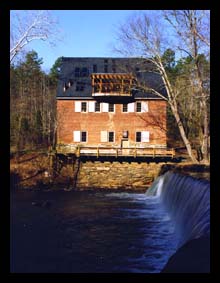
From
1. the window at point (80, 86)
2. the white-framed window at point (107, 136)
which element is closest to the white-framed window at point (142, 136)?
the white-framed window at point (107, 136)

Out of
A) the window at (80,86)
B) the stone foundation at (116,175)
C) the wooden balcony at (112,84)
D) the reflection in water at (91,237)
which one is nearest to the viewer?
the reflection in water at (91,237)

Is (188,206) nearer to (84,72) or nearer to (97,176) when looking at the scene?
(97,176)

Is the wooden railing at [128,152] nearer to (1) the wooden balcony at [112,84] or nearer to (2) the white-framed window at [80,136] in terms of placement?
(2) the white-framed window at [80,136]

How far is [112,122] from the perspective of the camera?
3484 centimetres

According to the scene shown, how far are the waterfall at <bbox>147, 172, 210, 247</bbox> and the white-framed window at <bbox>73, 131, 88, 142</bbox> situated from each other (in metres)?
16.3

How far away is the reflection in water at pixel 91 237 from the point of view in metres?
9.29

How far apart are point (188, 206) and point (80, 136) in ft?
73.0

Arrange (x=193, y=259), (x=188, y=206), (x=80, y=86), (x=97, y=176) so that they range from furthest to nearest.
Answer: (x=80, y=86)
(x=97, y=176)
(x=188, y=206)
(x=193, y=259)

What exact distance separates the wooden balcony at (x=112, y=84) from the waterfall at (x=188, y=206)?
15.2 meters


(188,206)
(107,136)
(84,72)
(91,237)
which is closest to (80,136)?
(107,136)

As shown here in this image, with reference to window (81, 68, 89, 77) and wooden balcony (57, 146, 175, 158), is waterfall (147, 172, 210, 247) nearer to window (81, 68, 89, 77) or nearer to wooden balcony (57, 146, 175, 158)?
wooden balcony (57, 146, 175, 158)

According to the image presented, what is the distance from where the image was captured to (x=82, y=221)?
15258mm

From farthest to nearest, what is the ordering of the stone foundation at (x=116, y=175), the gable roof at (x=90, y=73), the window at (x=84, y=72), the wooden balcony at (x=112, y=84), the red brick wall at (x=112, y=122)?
1. the window at (x=84, y=72)
2. the gable roof at (x=90, y=73)
3. the red brick wall at (x=112, y=122)
4. the wooden balcony at (x=112, y=84)
5. the stone foundation at (x=116, y=175)
